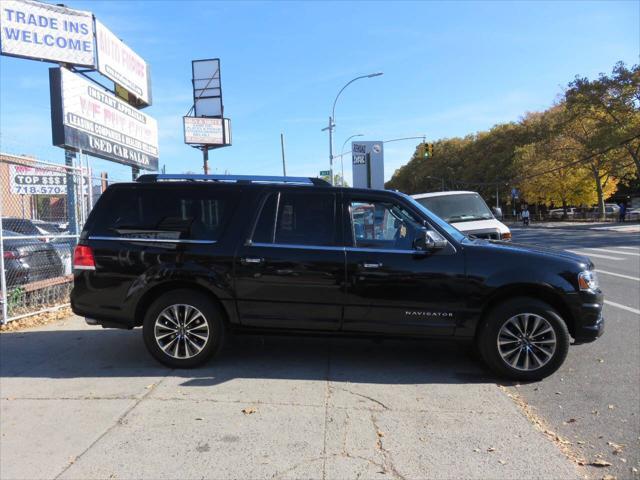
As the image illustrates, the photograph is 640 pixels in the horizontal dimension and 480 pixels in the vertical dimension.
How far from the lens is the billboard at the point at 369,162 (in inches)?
814

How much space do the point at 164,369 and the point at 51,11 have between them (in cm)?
822

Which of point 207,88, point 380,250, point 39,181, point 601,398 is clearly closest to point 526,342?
point 601,398

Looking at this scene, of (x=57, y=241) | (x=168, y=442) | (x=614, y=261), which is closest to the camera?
(x=168, y=442)

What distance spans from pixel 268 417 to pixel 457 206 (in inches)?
353

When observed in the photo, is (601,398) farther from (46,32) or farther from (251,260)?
(46,32)

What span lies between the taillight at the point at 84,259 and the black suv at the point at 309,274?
14mm

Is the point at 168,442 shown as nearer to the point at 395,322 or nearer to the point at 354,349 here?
the point at 395,322

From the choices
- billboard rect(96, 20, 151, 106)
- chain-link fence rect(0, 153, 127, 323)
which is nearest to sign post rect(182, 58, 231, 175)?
billboard rect(96, 20, 151, 106)

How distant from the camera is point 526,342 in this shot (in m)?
4.80

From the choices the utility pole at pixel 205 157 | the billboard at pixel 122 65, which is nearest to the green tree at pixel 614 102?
the utility pole at pixel 205 157

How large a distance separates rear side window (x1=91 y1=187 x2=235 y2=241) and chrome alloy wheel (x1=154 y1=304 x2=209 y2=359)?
2.47 ft

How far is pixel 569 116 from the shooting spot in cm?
4125

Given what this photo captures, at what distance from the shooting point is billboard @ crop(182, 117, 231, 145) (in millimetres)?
26516

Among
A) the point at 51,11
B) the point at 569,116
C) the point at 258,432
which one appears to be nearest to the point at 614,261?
the point at 258,432
